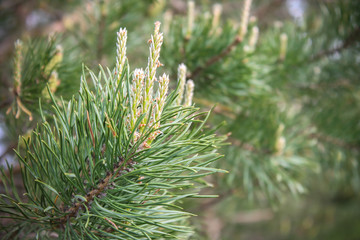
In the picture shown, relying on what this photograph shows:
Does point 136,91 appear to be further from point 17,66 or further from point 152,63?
point 17,66

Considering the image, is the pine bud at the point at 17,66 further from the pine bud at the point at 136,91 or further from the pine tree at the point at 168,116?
the pine bud at the point at 136,91

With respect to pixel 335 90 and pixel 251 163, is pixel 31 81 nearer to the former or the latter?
pixel 251 163

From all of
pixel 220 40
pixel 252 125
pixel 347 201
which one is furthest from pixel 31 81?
pixel 347 201

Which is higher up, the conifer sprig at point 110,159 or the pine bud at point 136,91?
the pine bud at point 136,91

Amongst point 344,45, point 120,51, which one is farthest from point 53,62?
point 344,45

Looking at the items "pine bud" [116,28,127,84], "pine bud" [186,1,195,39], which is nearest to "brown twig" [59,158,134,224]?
"pine bud" [116,28,127,84]

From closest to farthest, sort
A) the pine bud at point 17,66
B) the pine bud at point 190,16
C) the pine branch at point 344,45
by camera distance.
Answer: the pine bud at point 17,66, the pine bud at point 190,16, the pine branch at point 344,45

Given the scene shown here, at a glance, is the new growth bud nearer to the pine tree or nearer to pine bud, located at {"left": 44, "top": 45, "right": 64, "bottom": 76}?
the pine tree

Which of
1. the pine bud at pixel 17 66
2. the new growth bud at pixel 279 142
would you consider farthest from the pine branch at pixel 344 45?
the pine bud at pixel 17 66

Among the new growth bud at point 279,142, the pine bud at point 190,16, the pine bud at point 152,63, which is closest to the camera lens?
the pine bud at point 152,63
